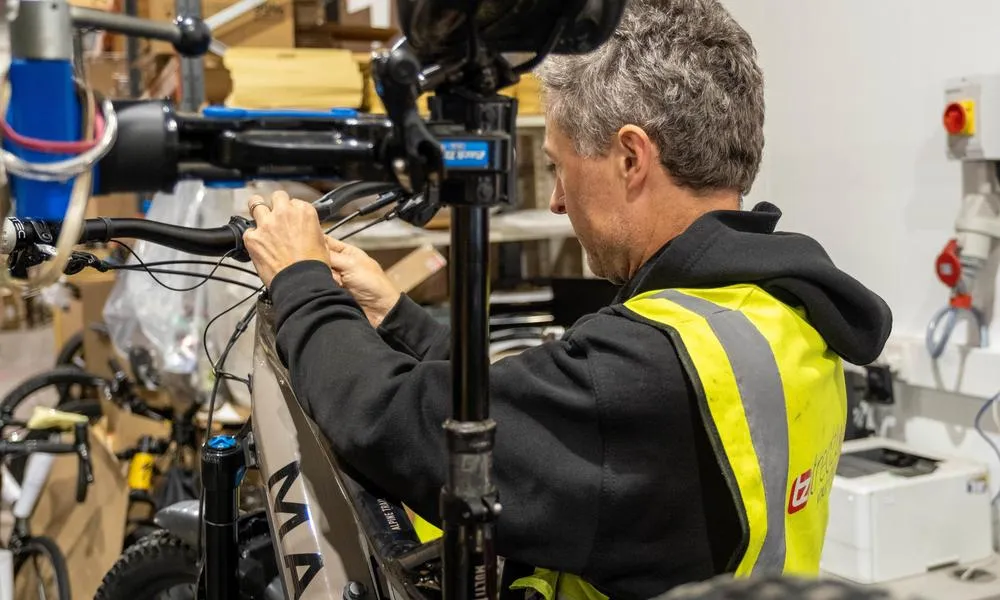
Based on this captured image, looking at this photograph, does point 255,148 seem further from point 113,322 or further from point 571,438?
point 113,322

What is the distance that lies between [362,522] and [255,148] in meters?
0.49

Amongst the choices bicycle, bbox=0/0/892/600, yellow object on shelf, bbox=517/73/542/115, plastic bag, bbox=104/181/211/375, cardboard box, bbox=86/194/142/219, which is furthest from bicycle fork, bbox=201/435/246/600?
cardboard box, bbox=86/194/142/219

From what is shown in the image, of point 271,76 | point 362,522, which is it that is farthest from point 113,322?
point 362,522

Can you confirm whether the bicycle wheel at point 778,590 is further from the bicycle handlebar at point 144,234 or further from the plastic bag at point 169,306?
the plastic bag at point 169,306

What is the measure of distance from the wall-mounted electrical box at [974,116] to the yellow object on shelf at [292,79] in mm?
1403

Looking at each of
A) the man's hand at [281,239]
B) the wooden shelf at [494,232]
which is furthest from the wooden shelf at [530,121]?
the man's hand at [281,239]

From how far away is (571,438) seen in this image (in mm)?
905

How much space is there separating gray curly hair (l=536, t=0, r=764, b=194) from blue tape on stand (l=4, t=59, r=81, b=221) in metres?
0.63

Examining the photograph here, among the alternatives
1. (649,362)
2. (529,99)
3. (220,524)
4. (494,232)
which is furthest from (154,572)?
(529,99)

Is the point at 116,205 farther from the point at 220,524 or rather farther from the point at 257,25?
the point at 220,524

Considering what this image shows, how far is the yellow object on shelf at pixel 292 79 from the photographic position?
2.37 metres

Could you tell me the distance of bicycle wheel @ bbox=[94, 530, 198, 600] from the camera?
5.32 ft

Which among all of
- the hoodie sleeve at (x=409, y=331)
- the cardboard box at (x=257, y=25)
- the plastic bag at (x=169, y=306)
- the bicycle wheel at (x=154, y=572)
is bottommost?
the bicycle wheel at (x=154, y=572)

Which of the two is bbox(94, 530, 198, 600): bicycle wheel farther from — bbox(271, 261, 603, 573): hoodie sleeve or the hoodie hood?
the hoodie hood
